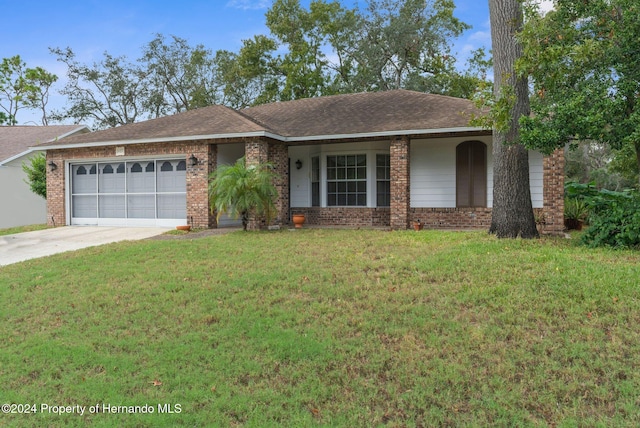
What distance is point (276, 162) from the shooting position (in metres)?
13.5

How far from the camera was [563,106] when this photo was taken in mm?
7258

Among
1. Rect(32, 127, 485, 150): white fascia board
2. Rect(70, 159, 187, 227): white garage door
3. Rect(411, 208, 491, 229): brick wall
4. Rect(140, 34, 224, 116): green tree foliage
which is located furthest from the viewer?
Rect(140, 34, 224, 116): green tree foliage

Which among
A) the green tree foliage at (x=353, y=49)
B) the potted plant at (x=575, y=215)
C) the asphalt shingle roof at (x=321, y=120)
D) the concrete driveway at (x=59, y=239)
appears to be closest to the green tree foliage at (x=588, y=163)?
the green tree foliage at (x=353, y=49)

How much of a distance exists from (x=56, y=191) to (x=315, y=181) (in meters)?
8.73

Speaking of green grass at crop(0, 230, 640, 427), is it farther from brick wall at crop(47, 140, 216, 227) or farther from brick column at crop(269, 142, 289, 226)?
brick column at crop(269, 142, 289, 226)

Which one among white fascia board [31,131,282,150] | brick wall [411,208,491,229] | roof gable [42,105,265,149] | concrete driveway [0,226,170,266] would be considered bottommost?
concrete driveway [0,226,170,266]

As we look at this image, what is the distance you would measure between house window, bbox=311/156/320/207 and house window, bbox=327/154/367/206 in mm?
373

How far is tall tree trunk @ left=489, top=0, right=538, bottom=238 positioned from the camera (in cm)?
893

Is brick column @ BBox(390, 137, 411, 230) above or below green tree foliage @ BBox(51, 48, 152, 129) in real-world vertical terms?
below

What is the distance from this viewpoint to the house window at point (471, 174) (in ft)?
41.8

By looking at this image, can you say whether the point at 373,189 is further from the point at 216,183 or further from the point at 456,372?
the point at 456,372

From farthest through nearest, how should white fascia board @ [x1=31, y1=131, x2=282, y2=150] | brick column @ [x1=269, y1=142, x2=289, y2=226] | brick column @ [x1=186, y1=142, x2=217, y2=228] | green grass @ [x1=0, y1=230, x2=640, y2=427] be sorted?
1. brick column @ [x1=269, y1=142, x2=289, y2=226]
2. brick column @ [x1=186, y1=142, x2=217, y2=228]
3. white fascia board @ [x1=31, y1=131, x2=282, y2=150]
4. green grass @ [x1=0, y1=230, x2=640, y2=427]

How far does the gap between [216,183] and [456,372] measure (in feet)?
27.7

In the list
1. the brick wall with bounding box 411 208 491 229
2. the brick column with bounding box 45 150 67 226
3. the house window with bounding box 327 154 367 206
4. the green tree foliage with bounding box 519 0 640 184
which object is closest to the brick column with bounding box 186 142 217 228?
the house window with bounding box 327 154 367 206
